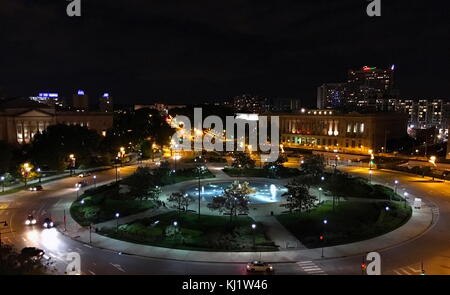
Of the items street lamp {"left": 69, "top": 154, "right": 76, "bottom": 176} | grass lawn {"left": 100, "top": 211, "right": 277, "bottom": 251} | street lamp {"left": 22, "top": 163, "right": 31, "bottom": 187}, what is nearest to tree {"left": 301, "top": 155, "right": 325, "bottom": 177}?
grass lawn {"left": 100, "top": 211, "right": 277, "bottom": 251}

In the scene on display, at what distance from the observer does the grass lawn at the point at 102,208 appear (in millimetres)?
43375

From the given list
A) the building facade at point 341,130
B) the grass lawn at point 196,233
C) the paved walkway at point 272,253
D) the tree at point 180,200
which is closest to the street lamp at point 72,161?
the tree at point 180,200

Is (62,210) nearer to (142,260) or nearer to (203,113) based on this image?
(142,260)

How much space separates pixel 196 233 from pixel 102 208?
15.0m

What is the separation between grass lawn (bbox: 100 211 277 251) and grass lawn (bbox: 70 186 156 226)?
4.53 metres

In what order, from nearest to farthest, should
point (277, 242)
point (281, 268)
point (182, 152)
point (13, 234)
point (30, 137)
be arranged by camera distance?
point (281, 268)
point (277, 242)
point (13, 234)
point (30, 137)
point (182, 152)

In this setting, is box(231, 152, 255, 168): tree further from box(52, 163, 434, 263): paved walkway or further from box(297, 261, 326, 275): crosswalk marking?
box(297, 261, 326, 275): crosswalk marking

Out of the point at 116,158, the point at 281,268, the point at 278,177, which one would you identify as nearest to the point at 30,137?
the point at 116,158

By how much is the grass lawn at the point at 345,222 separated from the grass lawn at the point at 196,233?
374cm

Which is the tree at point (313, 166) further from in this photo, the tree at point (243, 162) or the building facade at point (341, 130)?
the building facade at point (341, 130)

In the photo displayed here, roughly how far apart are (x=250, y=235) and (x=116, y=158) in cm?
5584

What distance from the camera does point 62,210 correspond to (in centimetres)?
4688

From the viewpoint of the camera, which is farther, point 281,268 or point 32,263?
point 281,268

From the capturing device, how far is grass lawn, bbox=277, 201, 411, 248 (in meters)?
35.8
